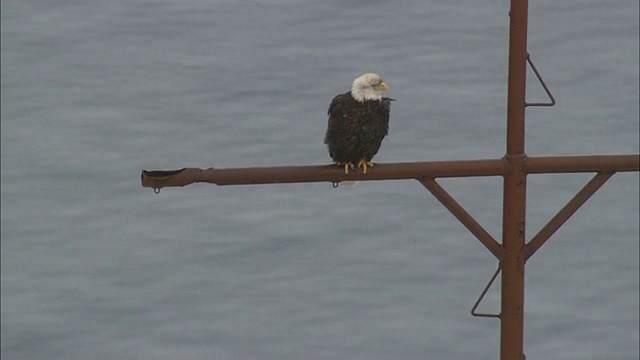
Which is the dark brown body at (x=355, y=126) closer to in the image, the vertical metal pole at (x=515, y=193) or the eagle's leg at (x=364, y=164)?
the eagle's leg at (x=364, y=164)

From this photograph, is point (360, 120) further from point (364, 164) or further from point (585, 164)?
point (585, 164)

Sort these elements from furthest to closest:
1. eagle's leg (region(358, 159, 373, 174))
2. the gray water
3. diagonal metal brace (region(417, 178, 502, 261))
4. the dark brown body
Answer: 1. the gray water
2. the dark brown body
3. eagle's leg (region(358, 159, 373, 174))
4. diagonal metal brace (region(417, 178, 502, 261))

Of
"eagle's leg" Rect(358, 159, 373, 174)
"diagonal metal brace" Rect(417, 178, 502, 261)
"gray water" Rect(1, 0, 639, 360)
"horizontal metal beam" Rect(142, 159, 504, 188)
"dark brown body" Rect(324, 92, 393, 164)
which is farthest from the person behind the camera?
"gray water" Rect(1, 0, 639, 360)

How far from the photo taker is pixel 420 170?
701cm

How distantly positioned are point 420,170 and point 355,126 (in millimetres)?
1062

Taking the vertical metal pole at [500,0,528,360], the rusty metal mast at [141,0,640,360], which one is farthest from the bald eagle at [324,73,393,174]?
the vertical metal pole at [500,0,528,360]

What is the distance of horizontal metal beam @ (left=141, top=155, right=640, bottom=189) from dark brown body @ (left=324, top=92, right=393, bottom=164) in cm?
85

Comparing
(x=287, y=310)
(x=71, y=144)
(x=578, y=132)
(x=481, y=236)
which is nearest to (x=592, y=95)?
(x=578, y=132)

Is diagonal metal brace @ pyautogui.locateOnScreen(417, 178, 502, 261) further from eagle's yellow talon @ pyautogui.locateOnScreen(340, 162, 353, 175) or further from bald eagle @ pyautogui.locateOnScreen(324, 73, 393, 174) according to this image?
bald eagle @ pyautogui.locateOnScreen(324, 73, 393, 174)

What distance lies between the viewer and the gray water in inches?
521

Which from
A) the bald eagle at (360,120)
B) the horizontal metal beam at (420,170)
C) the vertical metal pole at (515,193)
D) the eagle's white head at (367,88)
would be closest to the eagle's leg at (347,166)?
the horizontal metal beam at (420,170)

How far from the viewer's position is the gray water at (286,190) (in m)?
13.2

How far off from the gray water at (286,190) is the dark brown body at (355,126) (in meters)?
4.98

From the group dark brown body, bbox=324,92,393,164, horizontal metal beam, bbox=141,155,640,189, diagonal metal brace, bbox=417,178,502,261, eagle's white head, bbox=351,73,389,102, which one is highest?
eagle's white head, bbox=351,73,389,102
